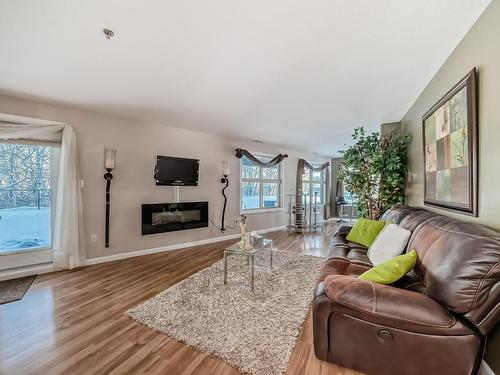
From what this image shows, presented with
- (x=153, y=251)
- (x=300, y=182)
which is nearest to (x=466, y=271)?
(x=153, y=251)

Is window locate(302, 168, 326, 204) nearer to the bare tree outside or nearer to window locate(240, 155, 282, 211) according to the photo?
window locate(240, 155, 282, 211)

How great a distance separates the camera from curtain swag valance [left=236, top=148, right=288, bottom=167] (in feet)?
17.3

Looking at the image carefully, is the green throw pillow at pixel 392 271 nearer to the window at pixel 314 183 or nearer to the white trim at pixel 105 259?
the white trim at pixel 105 259

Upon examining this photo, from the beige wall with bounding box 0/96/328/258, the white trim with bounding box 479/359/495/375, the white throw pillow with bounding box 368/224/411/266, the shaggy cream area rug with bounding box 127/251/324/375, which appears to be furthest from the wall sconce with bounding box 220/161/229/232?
the white trim with bounding box 479/359/495/375

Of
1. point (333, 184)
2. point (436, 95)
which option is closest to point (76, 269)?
point (436, 95)

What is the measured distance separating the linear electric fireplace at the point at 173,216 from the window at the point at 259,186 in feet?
3.74

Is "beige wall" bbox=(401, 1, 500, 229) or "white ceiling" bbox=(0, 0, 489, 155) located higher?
"white ceiling" bbox=(0, 0, 489, 155)

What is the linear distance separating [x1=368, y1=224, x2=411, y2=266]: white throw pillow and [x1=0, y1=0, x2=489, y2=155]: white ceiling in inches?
61.7

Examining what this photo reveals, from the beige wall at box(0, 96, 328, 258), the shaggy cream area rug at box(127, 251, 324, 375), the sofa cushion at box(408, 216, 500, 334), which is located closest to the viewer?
the sofa cushion at box(408, 216, 500, 334)

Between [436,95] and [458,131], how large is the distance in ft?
2.47

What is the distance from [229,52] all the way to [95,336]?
2529mm

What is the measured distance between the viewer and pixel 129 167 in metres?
3.87

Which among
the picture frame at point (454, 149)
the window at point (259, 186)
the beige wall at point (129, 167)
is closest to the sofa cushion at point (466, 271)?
the picture frame at point (454, 149)

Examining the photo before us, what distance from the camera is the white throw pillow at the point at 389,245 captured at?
205cm
